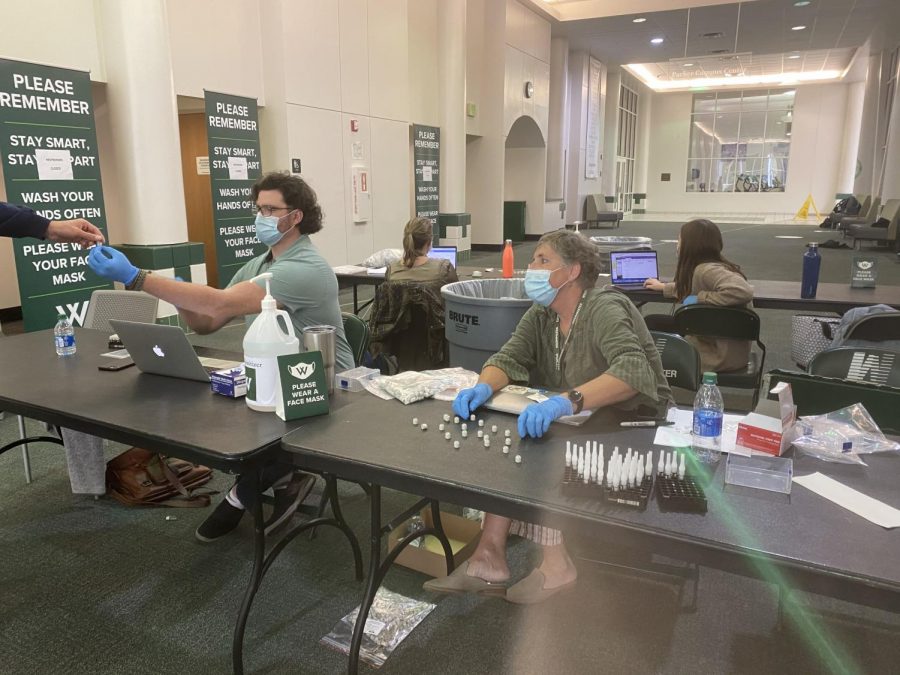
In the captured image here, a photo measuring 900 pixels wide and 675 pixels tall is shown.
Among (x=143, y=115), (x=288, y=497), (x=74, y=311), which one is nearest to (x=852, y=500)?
(x=288, y=497)

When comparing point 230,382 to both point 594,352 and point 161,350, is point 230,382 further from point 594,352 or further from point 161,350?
point 594,352

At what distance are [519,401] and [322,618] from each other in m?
0.91

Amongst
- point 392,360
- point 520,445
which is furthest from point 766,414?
point 392,360

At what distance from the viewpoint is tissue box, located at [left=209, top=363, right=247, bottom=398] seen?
5.69 ft

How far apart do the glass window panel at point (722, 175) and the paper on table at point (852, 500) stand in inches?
941

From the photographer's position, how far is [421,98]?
8.95 metres

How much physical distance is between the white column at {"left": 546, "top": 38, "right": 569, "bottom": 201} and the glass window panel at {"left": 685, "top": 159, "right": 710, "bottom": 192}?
424 inches

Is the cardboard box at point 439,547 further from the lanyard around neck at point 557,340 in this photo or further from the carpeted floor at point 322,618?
the lanyard around neck at point 557,340

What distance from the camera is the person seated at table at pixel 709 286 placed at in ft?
10.1

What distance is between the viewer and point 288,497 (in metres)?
2.29

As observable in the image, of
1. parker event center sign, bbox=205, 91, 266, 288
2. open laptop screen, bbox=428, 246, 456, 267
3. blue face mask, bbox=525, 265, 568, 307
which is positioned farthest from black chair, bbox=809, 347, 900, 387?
parker event center sign, bbox=205, 91, 266, 288

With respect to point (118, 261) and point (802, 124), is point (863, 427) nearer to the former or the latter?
point (118, 261)

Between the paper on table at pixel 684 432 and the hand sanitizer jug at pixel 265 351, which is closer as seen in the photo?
the paper on table at pixel 684 432

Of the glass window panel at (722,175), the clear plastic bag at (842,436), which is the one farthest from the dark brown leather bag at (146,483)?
the glass window panel at (722,175)
